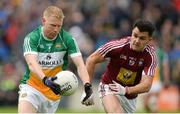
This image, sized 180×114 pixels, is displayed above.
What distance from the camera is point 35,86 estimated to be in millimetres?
11219

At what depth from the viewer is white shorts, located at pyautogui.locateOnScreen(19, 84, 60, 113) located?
433 inches

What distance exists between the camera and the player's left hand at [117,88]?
11.3 m

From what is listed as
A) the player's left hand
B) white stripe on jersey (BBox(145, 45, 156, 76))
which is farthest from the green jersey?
white stripe on jersey (BBox(145, 45, 156, 76))

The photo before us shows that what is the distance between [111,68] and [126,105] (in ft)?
1.97

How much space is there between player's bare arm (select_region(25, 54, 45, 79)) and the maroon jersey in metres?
1.11

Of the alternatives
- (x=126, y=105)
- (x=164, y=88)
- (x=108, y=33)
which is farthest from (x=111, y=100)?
(x=108, y=33)

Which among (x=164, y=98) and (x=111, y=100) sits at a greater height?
(x=111, y=100)

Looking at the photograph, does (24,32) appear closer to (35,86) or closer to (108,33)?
(108,33)

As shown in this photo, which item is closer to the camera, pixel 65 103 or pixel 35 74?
pixel 35 74

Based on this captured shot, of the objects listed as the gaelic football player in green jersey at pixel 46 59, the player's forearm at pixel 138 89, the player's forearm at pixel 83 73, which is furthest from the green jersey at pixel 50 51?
the player's forearm at pixel 138 89

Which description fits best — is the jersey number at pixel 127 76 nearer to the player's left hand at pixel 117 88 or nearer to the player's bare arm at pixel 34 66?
the player's left hand at pixel 117 88

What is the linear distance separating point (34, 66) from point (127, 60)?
4.97ft

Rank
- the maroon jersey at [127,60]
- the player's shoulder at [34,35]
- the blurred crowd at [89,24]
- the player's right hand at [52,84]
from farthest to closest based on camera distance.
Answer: the blurred crowd at [89,24] → the maroon jersey at [127,60] → the player's shoulder at [34,35] → the player's right hand at [52,84]

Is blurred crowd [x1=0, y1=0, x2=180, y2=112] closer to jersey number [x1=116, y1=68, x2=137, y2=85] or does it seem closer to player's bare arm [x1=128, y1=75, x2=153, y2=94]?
jersey number [x1=116, y1=68, x2=137, y2=85]
